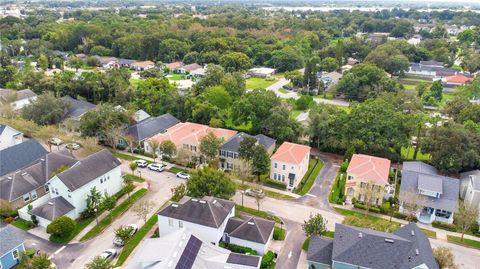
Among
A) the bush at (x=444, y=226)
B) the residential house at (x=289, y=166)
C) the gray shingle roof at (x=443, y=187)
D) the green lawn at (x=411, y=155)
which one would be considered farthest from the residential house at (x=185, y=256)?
the green lawn at (x=411, y=155)

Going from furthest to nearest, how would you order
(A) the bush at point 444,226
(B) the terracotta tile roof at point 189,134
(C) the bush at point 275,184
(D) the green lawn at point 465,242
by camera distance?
(B) the terracotta tile roof at point 189,134
(C) the bush at point 275,184
(A) the bush at point 444,226
(D) the green lawn at point 465,242

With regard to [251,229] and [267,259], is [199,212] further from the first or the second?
[267,259]

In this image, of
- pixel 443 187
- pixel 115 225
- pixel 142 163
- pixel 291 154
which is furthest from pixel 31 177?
pixel 443 187

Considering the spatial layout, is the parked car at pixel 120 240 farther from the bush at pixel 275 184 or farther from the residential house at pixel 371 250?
the bush at pixel 275 184

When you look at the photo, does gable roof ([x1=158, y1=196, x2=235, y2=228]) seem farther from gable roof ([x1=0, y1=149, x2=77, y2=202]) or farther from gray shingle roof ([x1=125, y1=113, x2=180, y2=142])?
gray shingle roof ([x1=125, y1=113, x2=180, y2=142])

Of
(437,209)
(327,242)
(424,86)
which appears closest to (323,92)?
(424,86)

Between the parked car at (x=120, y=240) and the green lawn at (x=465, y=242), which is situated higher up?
the parked car at (x=120, y=240)
